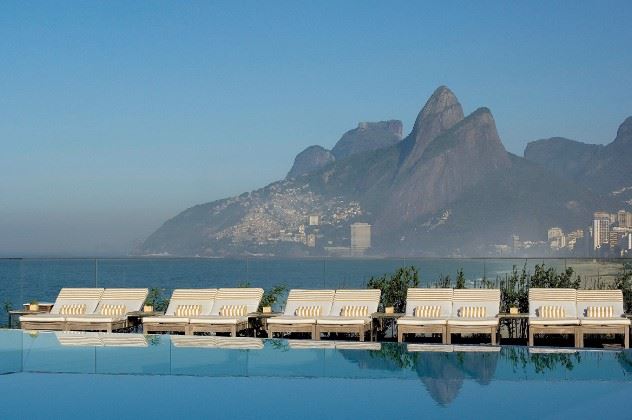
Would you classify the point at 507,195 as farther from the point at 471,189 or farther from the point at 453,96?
the point at 453,96

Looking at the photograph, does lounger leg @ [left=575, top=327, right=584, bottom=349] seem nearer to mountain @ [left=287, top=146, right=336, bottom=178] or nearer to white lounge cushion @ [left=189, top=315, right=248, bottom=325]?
white lounge cushion @ [left=189, top=315, right=248, bottom=325]

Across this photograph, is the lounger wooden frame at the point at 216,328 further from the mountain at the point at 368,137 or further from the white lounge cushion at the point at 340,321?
the mountain at the point at 368,137

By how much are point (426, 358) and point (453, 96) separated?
115066 mm

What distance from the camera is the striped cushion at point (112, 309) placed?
41.3 ft

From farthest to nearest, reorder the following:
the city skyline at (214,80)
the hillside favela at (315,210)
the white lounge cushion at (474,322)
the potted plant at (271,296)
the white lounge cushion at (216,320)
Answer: the city skyline at (214,80), the potted plant at (271,296), the white lounge cushion at (216,320), the white lounge cushion at (474,322), the hillside favela at (315,210)

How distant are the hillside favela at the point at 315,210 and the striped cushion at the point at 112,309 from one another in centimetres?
4

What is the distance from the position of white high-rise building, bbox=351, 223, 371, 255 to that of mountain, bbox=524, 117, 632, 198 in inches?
782

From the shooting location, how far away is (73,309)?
1272 cm

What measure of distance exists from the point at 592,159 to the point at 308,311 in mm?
105500

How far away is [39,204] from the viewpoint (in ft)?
229

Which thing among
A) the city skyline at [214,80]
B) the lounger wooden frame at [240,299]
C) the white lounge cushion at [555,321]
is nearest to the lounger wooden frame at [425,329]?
the white lounge cushion at [555,321]

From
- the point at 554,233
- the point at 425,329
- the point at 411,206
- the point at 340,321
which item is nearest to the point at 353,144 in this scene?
→ the point at 411,206

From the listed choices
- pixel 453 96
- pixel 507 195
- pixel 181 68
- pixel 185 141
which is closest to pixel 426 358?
pixel 181 68

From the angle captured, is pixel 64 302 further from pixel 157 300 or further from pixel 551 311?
pixel 551 311
